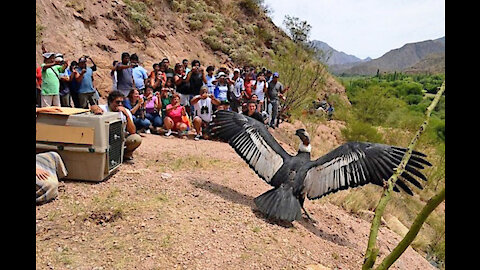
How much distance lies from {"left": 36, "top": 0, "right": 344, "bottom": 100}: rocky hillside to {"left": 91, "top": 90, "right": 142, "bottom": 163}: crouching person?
7.29m

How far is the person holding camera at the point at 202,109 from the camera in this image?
29.6ft

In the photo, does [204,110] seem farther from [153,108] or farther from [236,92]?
[236,92]

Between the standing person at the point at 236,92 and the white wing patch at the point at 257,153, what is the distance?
456 cm

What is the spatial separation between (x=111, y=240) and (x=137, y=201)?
94 cm

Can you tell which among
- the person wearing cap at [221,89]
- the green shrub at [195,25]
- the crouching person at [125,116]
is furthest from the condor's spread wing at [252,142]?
the green shrub at [195,25]

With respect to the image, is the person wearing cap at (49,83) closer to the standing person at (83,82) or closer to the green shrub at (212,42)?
the standing person at (83,82)

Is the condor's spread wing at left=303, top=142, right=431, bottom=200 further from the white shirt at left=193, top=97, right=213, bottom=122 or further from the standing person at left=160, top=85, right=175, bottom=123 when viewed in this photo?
the standing person at left=160, top=85, right=175, bottom=123

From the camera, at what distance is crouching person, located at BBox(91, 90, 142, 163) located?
558cm

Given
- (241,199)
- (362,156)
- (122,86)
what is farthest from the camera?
→ (122,86)

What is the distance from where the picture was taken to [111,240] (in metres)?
3.74

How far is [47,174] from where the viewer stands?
431 cm
